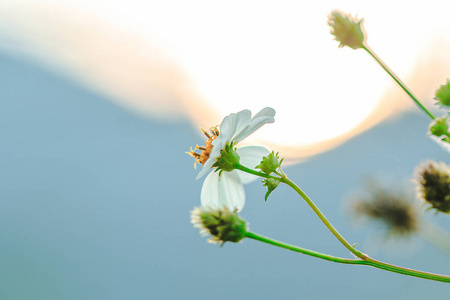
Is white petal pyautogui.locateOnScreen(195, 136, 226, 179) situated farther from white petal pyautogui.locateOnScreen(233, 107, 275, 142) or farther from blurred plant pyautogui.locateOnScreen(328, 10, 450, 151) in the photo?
blurred plant pyautogui.locateOnScreen(328, 10, 450, 151)

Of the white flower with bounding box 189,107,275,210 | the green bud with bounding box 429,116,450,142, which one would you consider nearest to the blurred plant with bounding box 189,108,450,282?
the white flower with bounding box 189,107,275,210

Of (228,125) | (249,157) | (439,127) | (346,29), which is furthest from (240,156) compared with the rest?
(439,127)

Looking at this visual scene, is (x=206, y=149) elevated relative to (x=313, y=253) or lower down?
elevated

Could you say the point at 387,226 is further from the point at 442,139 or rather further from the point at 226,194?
the point at 442,139

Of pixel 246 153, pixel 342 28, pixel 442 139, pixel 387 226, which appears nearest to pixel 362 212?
pixel 387 226

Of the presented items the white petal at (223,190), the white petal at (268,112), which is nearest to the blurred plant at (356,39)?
the white petal at (268,112)

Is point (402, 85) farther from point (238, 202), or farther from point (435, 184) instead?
point (238, 202)

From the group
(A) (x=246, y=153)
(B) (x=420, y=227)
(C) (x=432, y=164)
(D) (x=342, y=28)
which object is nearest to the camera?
(C) (x=432, y=164)

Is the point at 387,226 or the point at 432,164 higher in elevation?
the point at 387,226
